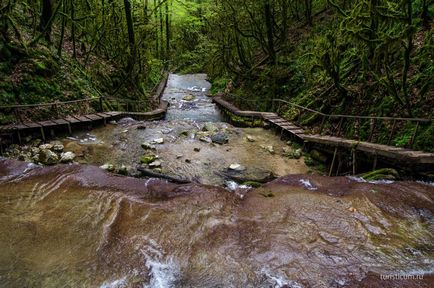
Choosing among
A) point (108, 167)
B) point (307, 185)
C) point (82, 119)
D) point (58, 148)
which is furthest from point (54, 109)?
point (307, 185)

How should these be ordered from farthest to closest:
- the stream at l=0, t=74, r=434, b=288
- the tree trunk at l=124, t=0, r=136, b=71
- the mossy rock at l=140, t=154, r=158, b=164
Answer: the tree trunk at l=124, t=0, r=136, b=71 < the mossy rock at l=140, t=154, r=158, b=164 < the stream at l=0, t=74, r=434, b=288

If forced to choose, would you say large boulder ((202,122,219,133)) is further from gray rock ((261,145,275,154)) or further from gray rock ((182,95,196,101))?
gray rock ((182,95,196,101))

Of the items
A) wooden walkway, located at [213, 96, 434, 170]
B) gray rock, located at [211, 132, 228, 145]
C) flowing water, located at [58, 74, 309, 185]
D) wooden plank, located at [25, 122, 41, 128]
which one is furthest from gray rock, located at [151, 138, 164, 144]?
wooden walkway, located at [213, 96, 434, 170]

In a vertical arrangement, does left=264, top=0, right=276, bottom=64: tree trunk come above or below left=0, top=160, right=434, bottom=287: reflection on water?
above

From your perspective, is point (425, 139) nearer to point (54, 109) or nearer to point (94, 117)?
point (94, 117)

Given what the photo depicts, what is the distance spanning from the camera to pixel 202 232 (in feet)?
17.0

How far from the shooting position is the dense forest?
8.14 metres

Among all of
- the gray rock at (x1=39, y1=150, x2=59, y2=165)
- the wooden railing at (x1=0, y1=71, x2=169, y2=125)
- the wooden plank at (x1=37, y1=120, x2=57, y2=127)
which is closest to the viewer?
the gray rock at (x1=39, y1=150, x2=59, y2=165)

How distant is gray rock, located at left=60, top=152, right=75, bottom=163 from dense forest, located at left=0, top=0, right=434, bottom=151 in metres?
3.01

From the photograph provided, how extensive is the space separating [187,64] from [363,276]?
43.5 m

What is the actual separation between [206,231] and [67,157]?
17.0 ft

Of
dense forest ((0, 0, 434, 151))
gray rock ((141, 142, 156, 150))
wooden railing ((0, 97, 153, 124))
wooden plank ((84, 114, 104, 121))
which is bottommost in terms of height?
gray rock ((141, 142, 156, 150))

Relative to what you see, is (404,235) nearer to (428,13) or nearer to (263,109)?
(428,13)

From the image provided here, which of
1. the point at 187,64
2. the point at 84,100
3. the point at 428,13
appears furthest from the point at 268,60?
the point at 187,64
